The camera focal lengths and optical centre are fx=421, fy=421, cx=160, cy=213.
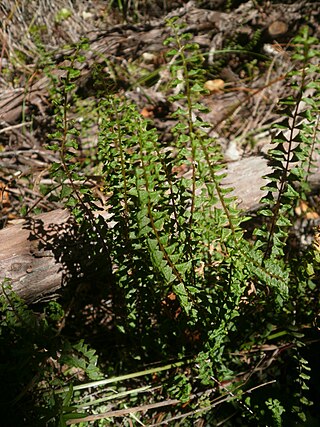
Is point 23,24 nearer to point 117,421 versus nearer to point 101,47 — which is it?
point 101,47

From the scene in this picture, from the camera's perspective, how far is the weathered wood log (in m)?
2.16

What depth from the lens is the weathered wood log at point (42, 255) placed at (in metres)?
2.16

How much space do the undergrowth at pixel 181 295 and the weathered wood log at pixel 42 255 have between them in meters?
0.12

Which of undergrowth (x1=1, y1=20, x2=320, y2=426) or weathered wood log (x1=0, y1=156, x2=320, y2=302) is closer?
undergrowth (x1=1, y1=20, x2=320, y2=426)

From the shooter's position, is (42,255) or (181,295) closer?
(181,295)

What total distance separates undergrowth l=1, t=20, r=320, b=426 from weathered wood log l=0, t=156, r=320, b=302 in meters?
0.12

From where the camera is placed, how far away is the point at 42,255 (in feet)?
7.14

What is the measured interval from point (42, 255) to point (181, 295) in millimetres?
867

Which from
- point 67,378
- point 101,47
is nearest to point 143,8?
point 101,47

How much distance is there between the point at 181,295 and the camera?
1.66m

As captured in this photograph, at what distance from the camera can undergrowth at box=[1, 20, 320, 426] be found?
1597 millimetres

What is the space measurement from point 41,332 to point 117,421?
727 millimetres

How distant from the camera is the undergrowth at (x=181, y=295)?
160 centimetres

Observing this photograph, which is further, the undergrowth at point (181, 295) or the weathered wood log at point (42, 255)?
the weathered wood log at point (42, 255)
